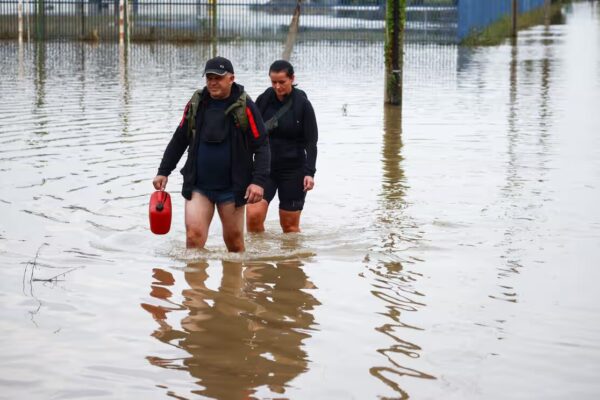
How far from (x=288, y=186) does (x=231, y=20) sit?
112 ft

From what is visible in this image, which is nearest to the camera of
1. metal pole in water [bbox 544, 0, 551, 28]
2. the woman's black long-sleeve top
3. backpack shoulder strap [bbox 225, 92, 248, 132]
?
backpack shoulder strap [bbox 225, 92, 248, 132]

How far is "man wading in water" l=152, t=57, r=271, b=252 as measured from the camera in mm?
8508

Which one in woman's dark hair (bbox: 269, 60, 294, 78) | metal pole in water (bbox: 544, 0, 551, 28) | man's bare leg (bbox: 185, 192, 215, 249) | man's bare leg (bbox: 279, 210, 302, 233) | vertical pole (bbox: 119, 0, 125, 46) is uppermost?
metal pole in water (bbox: 544, 0, 551, 28)

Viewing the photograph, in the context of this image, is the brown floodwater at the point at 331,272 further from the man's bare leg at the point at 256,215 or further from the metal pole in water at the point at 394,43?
the metal pole in water at the point at 394,43

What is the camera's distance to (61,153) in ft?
49.2

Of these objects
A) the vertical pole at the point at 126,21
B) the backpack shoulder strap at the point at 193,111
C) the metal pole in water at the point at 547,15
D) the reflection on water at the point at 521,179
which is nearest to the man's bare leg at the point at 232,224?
the backpack shoulder strap at the point at 193,111

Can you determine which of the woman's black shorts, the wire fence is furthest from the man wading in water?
the wire fence

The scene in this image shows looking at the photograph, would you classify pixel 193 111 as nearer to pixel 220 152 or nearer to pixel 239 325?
pixel 220 152

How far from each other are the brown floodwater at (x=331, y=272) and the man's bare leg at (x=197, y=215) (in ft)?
0.94

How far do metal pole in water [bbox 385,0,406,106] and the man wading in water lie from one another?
11.3 meters

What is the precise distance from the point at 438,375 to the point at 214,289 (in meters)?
2.42

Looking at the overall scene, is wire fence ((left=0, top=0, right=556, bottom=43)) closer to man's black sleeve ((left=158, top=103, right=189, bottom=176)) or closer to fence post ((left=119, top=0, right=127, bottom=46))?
fence post ((left=119, top=0, right=127, bottom=46))

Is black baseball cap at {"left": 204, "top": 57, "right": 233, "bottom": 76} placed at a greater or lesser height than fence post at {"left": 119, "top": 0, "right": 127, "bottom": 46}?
lesser

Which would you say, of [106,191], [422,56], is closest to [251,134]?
[106,191]
